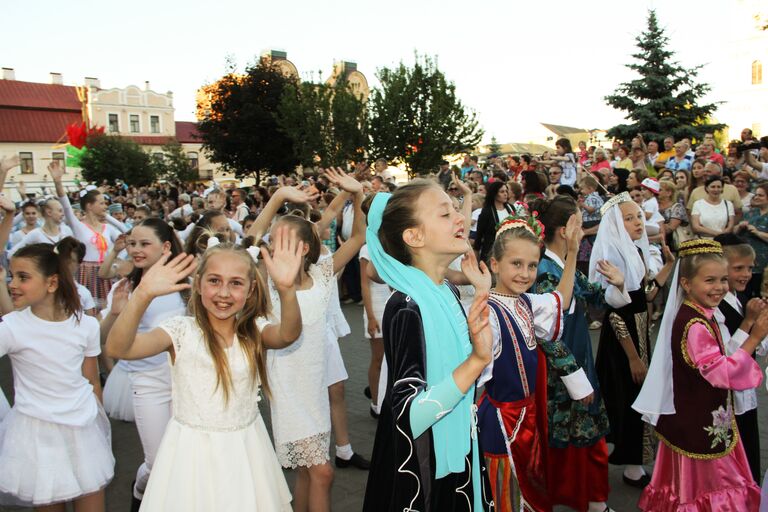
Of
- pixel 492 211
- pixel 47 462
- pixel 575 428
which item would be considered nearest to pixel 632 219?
pixel 575 428

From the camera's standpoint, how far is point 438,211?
8.51 feet

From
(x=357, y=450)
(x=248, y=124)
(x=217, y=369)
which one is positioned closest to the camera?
(x=217, y=369)

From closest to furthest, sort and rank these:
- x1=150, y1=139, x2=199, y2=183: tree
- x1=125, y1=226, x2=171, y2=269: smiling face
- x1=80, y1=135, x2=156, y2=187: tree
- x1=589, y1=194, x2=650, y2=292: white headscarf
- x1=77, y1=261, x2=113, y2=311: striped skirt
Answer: x1=125, y1=226, x2=171, y2=269: smiling face → x1=589, y1=194, x2=650, y2=292: white headscarf → x1=77, y1=261, x2=113, y2=311: striped skirt → x1=80, y1=135, x2=156, y2=187: tree → x1=150, y1=139, x2=199, y2=183: tree

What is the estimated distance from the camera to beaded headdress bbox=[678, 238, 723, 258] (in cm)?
361

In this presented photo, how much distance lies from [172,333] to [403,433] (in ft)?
4.28

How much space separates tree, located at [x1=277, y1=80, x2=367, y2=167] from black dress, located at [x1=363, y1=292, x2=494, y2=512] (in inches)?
1077

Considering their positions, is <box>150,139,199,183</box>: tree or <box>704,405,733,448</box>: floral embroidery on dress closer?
<box>704,405,733,448</box>: floral embroidery on dress

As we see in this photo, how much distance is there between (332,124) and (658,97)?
1512 centimetres

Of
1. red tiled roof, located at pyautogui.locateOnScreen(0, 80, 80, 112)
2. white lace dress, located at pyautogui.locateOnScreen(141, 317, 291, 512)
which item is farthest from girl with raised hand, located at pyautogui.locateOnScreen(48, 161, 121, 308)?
red tiled roof, located at pyautogui.locateOnScreen(0, 80, 80, 112)

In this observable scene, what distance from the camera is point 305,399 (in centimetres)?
375

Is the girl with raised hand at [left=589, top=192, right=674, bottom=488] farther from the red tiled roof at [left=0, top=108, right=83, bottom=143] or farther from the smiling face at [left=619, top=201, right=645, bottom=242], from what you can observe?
the red tiled roof at [left=0, top=108, right=83, bottom=143]

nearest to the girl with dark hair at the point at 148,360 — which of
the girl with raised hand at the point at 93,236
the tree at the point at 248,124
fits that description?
the girl with raised hand at the point at 93,236

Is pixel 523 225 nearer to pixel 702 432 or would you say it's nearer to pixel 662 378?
pixel 662 378

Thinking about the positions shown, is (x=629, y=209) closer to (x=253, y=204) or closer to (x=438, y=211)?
(x=438, y=211)
